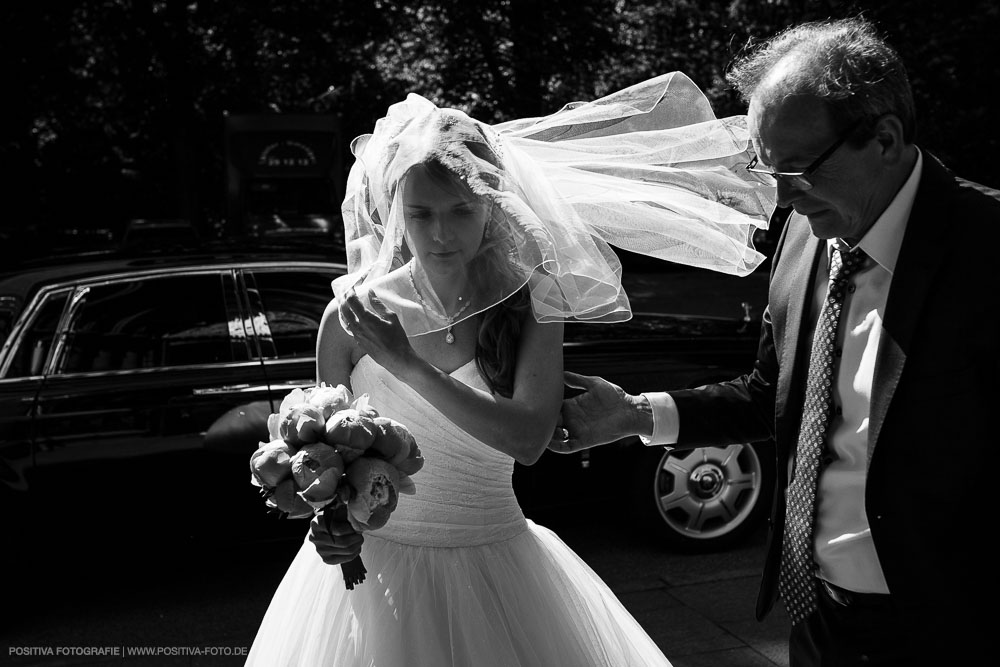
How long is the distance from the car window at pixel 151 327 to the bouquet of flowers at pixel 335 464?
2.78m

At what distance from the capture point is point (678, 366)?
5082 mm

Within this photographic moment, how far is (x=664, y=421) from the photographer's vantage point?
2525 millimetres

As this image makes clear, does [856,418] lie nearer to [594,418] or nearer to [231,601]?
[594,418]

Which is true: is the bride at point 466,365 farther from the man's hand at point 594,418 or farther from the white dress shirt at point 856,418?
the white dress shirt at point 856,418

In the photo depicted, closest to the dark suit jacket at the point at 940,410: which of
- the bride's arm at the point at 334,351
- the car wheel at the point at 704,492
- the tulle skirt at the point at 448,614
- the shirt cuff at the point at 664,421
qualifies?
the shirt cuff at the point at 664,421

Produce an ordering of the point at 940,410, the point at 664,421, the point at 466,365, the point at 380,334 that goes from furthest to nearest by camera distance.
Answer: the point at 664,421, the point at 466,365, the point at 380,334, the point at 940,410

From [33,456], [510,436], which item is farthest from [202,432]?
[510,436]

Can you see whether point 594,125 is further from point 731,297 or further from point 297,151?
point 297,151

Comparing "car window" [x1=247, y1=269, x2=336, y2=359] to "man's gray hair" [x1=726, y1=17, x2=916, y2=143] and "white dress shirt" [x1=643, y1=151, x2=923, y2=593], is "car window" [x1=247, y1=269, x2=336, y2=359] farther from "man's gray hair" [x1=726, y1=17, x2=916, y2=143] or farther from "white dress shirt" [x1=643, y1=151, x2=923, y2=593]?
"man's gray hair" [x1=726, y1=17, x2=916, y2=143]

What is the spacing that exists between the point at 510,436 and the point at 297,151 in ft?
38.1

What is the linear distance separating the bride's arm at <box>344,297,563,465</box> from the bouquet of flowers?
0.16 metres

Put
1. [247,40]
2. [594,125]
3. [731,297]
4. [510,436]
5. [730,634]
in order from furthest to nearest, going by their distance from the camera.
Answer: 1. [247,40]
2. [731,297]
3. [730,634]
4. [594,125]
5. [510,436]

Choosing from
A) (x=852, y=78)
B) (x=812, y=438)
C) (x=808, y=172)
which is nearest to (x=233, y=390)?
(x=812, y=438)

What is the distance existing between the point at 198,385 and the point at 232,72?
13768mm
